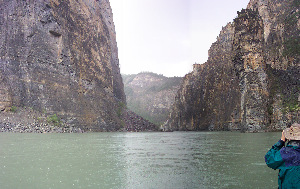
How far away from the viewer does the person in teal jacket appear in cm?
294

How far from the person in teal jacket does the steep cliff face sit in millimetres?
36061

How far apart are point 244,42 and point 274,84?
863 centimetres

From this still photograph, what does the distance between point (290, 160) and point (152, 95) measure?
145 meters

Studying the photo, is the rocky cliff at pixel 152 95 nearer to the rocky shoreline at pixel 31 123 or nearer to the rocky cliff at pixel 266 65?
the rocky cliff at pixel 266 65

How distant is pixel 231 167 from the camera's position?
7859 mm

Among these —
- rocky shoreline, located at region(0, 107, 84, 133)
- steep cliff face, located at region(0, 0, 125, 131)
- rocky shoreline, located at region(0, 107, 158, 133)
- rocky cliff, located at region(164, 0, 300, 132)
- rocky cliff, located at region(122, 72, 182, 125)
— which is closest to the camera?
rocky shoreline, located at region(0, 107, 84, 133)

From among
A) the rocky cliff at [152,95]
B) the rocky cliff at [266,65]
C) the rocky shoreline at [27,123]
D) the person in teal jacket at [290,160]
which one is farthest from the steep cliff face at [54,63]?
the rocky cliff at [152,95]

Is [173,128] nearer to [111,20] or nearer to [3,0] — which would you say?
[111,20]

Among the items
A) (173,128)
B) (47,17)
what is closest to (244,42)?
(47,17)

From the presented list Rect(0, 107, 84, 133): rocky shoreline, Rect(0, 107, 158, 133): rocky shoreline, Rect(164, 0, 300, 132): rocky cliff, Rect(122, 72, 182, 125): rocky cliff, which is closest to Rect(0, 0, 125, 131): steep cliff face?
Rect(0, 107, 158, 133): rocky shoreline

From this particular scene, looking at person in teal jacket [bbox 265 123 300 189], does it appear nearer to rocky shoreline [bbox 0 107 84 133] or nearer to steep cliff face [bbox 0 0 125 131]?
rocky shoreline [bbox 0 107 84 133]

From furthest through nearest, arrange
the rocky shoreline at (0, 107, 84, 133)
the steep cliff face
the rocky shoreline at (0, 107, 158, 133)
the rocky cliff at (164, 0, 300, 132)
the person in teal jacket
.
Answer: the rocky cliff at (164, 0, 300, 132), the steep cliff face, the rocky shoreline at (0, 107, 158, 133), the rocky shoreline at (0, 107, 84, 133), the person in teal jacket

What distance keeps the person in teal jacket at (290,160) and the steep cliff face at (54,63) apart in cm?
3606

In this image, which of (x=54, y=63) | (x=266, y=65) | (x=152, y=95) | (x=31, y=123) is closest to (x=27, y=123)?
(x=31, y=123)
